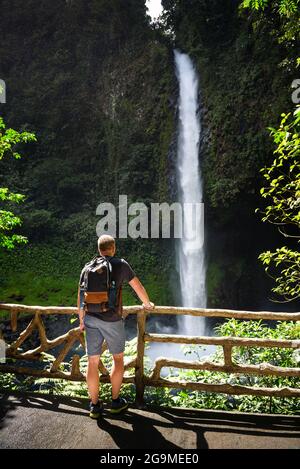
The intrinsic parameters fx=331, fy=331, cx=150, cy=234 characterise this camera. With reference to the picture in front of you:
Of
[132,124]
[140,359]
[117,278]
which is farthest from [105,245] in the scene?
[132,124]

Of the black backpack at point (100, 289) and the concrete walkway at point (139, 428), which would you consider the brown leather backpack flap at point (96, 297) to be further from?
the concrete walkway at point (139, 428)

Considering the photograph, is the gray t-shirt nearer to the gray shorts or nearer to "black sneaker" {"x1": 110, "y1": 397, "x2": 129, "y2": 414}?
the gray shorts

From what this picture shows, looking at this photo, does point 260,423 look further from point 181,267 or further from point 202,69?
point 202,69

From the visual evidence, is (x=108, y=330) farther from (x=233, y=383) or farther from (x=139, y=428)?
(x=233, y=383)

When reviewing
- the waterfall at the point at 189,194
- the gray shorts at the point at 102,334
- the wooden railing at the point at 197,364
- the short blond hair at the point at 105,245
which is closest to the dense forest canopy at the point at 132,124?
Result: the waterfall at the point at 189,194

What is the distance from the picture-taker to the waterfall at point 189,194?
1570cm

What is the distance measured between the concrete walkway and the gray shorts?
74 centimetres

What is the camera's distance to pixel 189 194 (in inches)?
636

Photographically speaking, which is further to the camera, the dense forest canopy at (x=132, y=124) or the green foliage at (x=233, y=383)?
the dense forest canopy at (x=132, y=124)

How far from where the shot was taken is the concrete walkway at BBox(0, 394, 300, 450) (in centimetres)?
303

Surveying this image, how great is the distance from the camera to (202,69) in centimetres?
1656

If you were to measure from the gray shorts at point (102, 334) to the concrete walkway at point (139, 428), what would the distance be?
74 cm

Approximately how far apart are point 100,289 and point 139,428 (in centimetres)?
143

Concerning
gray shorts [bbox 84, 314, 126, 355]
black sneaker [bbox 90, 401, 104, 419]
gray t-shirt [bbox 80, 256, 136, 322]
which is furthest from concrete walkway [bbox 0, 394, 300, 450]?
gray t-shirt [bbox 80, 256, 136, 322]
